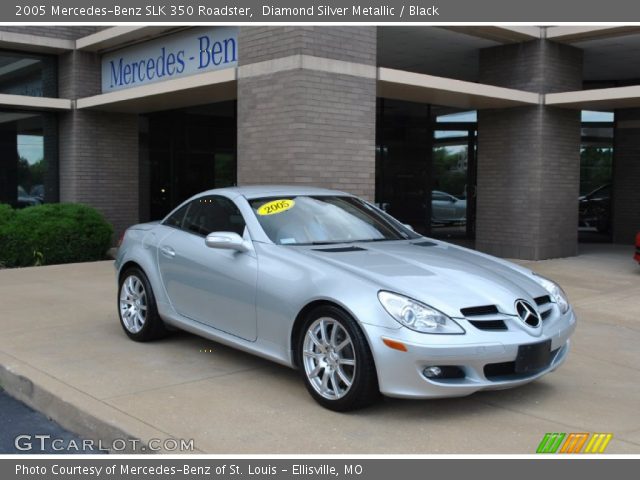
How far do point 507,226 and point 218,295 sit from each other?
9114 mm

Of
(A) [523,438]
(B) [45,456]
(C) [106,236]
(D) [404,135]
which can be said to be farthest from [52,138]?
(A) [523,438]

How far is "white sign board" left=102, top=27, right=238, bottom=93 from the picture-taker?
445 inches

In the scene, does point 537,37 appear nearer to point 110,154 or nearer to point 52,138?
point 110,154

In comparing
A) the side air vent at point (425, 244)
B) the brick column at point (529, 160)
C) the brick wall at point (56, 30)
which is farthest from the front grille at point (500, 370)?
the brick wall at point (56, 30)

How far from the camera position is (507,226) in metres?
13.5

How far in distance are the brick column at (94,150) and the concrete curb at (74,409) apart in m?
9.59

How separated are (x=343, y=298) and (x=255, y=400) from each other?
0.99 m

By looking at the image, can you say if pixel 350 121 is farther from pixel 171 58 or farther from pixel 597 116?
pixel 597 116

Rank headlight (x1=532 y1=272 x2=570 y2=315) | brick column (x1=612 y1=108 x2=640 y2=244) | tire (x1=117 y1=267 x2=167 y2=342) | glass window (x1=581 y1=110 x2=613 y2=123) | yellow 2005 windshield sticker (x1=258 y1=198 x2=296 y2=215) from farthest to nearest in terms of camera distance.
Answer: glass window (x1=581 y1=110 x2=613 y2=123) → brick column (x1=612 y1=108 x2=640 y2=244) → tire (x1=117 y1=267 x2=167 y2=342) → yellow 2005 windshield sticker (x1=258 y1=198 x2=296 y2=215) → headlight (x1=532 y1=272 x2=570 y2=315)

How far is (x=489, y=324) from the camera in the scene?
14.7 ft

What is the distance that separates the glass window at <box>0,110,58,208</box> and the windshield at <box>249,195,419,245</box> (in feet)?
35.3

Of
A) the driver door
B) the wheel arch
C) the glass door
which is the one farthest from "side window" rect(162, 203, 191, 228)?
the glass door

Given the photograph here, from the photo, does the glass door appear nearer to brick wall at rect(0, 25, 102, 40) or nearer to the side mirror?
brick wall at rect(0, 25, 102, 40)
